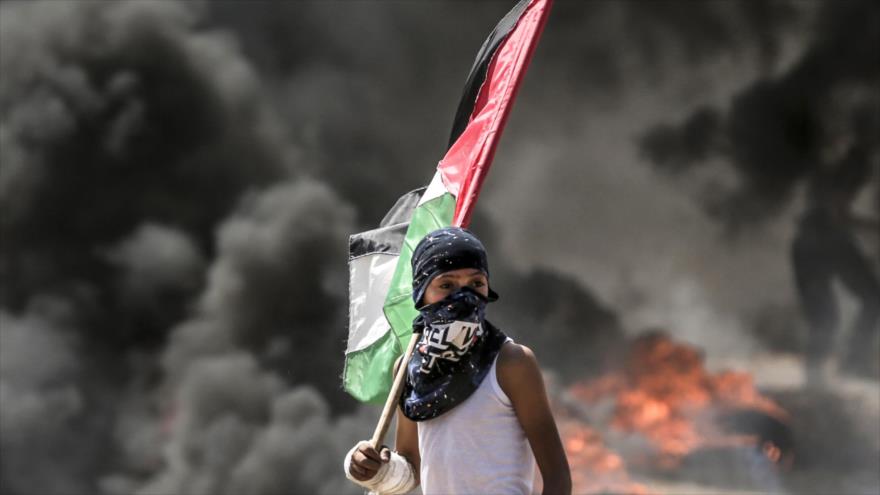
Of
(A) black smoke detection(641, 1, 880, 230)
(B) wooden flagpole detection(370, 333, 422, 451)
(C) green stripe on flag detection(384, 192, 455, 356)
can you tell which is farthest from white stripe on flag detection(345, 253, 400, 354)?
(A) black smoke detection(641, 1, 880, 230)

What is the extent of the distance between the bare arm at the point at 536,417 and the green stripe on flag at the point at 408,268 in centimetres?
111

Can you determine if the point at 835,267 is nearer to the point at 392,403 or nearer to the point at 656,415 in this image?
the point at 656,415

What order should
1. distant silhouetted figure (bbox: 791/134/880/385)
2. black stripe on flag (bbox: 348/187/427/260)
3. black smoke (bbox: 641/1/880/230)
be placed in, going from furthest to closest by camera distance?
black smoke (bbox: 641/1/880/230) < distant silhouetted figure (bbox: 791/134/880/385) < black stripe on flag (bbox: 348/187/427/260)

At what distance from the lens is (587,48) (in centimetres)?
1073

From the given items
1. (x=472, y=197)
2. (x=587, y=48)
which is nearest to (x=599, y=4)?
(x=587, y=48)

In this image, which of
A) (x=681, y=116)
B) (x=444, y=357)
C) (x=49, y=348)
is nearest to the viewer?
(x=444, y=357)

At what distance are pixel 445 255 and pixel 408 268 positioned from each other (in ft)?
3.72

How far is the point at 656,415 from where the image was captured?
368 inches

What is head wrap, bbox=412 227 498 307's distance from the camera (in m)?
2.25

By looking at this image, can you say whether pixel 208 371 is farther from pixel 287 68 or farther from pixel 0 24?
pixel 0 24

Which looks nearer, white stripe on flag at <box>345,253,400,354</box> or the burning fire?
white stripe on flag at <box>345,253,400,354</box>

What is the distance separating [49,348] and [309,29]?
3685 millimetres

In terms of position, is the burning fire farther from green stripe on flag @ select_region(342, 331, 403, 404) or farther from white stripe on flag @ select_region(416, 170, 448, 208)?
white stripe on flag @ select_region(416, 170, 448, 208)

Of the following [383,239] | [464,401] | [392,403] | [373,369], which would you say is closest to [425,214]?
[383,239]
